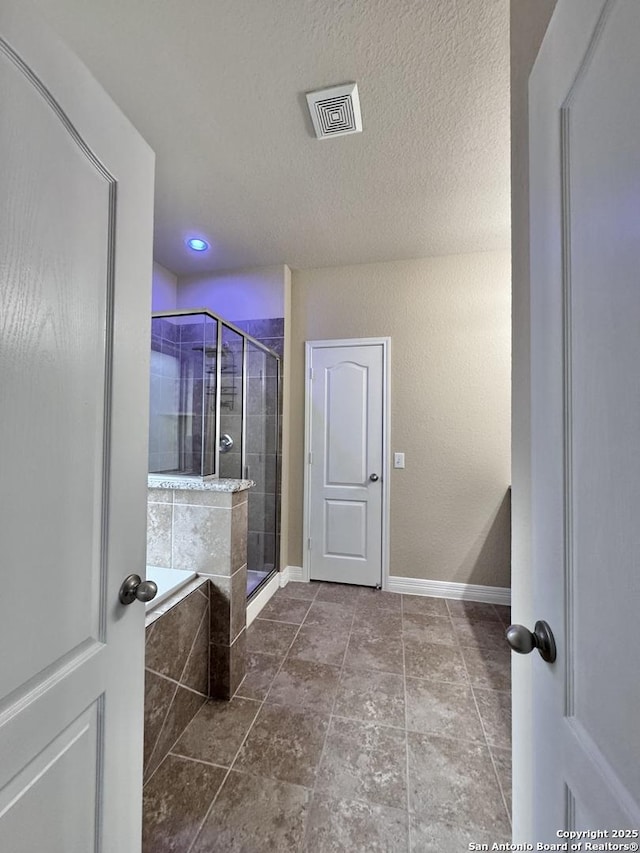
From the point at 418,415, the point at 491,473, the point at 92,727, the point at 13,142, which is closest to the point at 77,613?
the point at 92,727

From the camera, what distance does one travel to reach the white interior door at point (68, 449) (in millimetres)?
526

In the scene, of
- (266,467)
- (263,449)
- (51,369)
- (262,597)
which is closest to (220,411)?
(263,449)

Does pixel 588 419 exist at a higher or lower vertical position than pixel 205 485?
higher

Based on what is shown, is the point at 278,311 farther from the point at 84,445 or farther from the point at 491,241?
the point at 84,445

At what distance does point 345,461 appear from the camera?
2.84 metres

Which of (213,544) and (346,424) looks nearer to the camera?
(213,544)

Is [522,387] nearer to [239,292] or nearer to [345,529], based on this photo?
[345,529]

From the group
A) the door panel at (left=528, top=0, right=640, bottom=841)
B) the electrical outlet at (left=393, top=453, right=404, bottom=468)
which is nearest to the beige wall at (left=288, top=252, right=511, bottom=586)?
the electrical outlet at (left=393, top=453, right=404, bottom=468)

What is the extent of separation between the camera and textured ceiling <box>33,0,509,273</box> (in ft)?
3.78

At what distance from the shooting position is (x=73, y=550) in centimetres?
65

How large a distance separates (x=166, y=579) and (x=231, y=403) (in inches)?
54.7

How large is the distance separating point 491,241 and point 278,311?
5.59ft

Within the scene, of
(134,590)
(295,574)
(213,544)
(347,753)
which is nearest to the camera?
(134,590)

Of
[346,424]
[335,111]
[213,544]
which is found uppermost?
[335,111]
